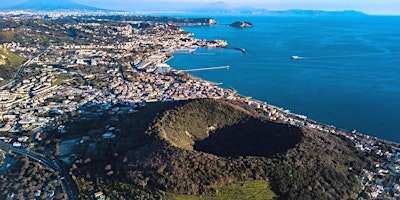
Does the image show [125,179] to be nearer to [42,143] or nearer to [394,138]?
[42,143]

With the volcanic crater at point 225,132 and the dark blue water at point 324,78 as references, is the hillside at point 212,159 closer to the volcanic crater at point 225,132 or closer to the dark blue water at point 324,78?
the volcanic crater at point 225,132

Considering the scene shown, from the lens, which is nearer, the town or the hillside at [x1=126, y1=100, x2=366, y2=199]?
the hillside at [x1=126, y1=100, x2=366, y2=199]

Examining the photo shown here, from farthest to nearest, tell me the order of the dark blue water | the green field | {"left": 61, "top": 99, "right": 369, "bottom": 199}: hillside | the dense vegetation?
the dark blue water < the dense vegetation < {"left": 61, "top": 99, "right": 369, "bottom": 199}: hillside < the green field

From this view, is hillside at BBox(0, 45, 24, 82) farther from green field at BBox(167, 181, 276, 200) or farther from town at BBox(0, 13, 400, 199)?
green field at BBox(167, 181, 276, 200)

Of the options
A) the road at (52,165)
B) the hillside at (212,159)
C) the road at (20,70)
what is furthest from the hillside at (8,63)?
the hillside at (212,159)

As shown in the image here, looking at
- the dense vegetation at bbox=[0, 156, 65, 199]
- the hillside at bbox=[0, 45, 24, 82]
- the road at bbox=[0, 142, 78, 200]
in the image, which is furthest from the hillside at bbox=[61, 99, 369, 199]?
the hillside at bbox=[0, 45, 24, 82]

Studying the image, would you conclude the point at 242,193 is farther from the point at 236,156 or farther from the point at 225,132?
the point at 225,132
